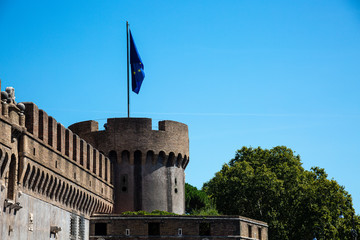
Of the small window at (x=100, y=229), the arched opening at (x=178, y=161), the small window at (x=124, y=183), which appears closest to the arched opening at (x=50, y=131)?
the small window at (x=100, y=229)

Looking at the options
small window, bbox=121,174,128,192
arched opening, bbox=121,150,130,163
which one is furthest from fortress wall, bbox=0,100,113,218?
arched opening, bbox=121,150,130,163

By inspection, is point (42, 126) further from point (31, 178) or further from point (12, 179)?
point (12, 179)

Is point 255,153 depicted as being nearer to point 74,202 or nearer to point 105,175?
point 105,175

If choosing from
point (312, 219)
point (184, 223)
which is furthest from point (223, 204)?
point (184, 223)

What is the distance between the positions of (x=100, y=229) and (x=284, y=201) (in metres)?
23.7

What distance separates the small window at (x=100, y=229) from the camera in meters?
51.6

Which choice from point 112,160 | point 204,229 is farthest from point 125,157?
point 204,229

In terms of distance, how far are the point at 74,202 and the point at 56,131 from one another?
6.02 metres

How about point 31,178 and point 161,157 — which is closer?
point 31,178

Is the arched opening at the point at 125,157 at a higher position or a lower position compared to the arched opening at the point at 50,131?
higher

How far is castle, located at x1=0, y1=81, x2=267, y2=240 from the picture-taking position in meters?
36.2

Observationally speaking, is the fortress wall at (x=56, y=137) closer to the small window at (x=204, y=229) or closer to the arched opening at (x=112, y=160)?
the arched opening at (x=112, y=160)

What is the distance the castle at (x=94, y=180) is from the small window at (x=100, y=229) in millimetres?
75

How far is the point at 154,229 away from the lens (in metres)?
53.0
